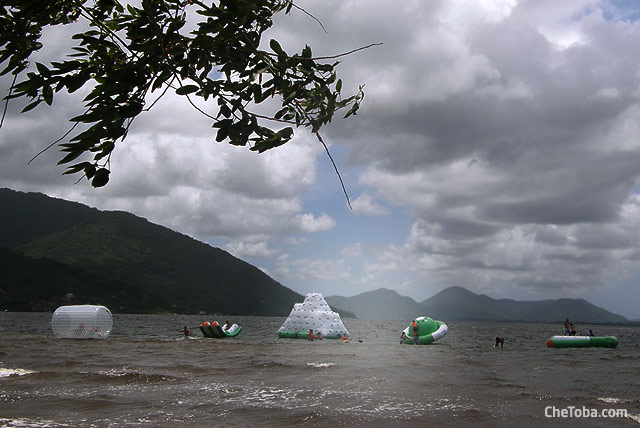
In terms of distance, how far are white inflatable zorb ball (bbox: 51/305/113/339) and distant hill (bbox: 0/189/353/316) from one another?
112474mm

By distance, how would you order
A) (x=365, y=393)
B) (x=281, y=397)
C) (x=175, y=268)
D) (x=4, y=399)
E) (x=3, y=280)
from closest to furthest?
1. (x=4, y=399)
2. (x=281, y=397)
3. (x=365, y=393)
4. (x=3, y=280)
5. (x=175, y=268)

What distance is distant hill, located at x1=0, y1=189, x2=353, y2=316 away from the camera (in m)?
132

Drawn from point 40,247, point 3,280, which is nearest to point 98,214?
point 40,247

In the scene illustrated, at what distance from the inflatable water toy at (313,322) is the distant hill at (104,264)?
112 meters

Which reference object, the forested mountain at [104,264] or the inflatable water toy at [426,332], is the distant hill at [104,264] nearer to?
the forested mountain at [104,264]

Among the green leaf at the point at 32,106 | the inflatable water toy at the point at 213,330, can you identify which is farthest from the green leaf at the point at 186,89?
the inflatable water toy at the point at 213,330

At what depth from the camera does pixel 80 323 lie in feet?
100

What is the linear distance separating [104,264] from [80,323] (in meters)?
132

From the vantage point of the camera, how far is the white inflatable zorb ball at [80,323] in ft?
100

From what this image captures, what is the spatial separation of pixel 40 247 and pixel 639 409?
172m

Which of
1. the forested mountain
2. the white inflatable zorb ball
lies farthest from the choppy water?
the forested mountain

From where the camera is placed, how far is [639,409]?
9.24 metres

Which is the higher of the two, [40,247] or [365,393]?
[40,247]

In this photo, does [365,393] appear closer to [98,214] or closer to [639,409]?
[639,409]
